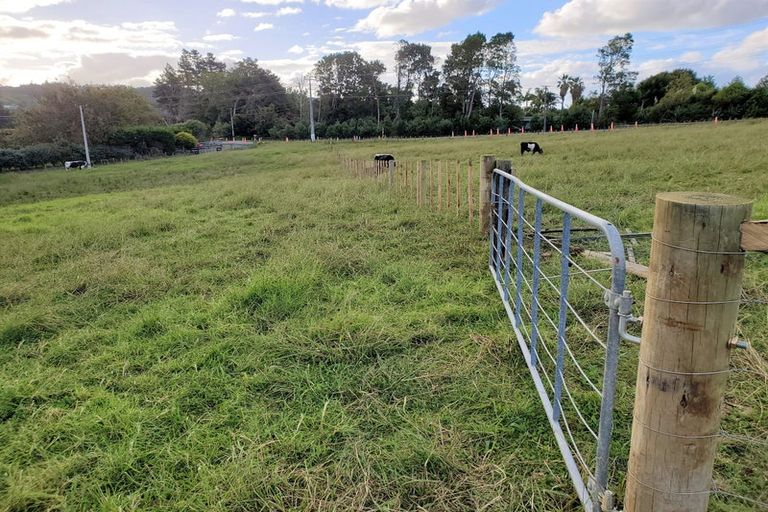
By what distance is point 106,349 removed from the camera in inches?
141

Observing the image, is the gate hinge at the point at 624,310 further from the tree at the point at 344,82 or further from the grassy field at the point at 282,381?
the tree at the point at 344,82

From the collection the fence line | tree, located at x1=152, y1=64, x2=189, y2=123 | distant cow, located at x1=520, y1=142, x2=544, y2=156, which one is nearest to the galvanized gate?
the fence line

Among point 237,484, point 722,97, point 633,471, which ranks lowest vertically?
point 237,484

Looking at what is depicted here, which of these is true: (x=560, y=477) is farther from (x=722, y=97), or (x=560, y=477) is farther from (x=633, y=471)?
(x=722, y=97)

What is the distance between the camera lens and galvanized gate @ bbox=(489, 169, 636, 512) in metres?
1.57

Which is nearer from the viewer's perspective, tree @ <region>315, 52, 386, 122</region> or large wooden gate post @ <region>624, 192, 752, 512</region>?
large wooden gate post @ <region>624, 192, 752, 512</region>

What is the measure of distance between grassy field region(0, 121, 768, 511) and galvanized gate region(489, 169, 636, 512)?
120 mm

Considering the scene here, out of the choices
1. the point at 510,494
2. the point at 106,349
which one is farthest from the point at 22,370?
the point at 510,494

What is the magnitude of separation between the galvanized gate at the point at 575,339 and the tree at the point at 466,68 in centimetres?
5770

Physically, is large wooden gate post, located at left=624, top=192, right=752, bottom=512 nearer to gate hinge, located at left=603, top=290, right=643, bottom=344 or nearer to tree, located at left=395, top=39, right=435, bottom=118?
gate hinge, located at left=603, top=290, right=643, bottom=344

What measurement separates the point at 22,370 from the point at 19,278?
287cm

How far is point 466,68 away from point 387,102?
10.9 meters

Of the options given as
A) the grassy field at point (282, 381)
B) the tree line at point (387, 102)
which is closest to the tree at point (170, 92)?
the tree line at point (387, 102)

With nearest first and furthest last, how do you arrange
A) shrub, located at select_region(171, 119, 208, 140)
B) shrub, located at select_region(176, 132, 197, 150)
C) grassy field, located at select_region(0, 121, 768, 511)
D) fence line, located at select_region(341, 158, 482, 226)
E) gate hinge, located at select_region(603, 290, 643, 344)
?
1. gate hinge, located at select_region(603, 290, 643, 344)
2. grassy field, located at select_region(0, 121, 768, 511)
3. fence line, located at select_region(341, 158, 482, 226)
4. shrub, located at select_region(176, 132, 197, 150)
5. shrub, located at select_region(171, 119, 208, 140)
